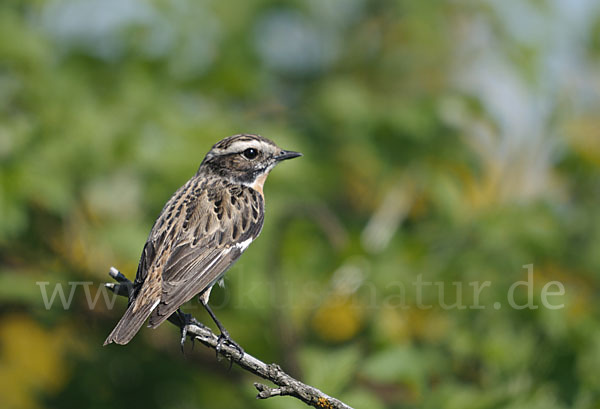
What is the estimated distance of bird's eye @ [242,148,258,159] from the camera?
15.0 ft


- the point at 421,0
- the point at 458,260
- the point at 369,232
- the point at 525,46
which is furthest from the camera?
the point at 421,0

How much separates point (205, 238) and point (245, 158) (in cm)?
72

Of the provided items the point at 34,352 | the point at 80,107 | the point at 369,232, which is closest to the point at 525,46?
the point at 369,232

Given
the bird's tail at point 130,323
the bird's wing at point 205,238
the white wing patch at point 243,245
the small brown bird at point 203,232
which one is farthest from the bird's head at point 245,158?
the bird's tail at point 130,323

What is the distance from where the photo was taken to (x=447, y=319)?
19.6 ft

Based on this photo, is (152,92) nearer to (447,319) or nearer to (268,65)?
(268,65)

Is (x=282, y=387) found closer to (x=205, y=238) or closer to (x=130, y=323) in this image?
(x=130, y=323)

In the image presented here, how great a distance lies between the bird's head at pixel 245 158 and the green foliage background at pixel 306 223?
44.2 inches

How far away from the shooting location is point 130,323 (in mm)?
3359

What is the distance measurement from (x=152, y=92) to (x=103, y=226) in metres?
1.22

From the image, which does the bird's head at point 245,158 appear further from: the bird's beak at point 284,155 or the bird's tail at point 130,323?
the bird's tail at point 130,323

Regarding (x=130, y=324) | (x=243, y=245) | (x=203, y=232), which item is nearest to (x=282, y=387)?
(x=130, y=324)

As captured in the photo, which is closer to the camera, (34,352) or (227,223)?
(227,223)

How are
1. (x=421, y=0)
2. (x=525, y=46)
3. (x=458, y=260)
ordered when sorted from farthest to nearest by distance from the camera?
(x=421, y=0) < (x=525, y=46) < (x=458, y=260)
